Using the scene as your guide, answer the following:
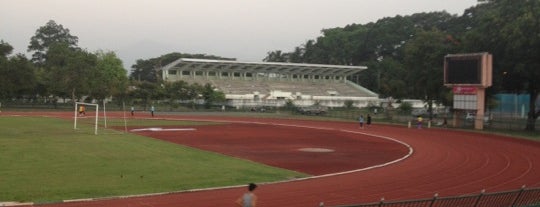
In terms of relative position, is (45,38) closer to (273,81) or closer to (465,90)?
(273,81)

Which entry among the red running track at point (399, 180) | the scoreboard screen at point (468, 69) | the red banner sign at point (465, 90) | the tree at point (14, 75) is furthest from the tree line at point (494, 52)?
the tree at point (14, 75)

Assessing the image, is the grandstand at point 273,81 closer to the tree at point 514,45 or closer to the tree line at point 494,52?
the tree line at point 494,52

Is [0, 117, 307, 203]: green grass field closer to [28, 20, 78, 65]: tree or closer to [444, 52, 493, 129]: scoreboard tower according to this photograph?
[444, 52, 493, 129]: scoreboard tower

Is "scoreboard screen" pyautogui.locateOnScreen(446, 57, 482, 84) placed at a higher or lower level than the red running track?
higher

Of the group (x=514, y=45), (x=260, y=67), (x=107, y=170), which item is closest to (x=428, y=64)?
(x=514, y=45)

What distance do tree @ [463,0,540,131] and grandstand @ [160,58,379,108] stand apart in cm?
5660

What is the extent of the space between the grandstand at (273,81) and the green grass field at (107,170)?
77.1 meters

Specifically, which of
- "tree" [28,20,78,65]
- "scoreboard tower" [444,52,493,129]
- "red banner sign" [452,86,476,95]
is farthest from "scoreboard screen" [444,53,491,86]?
"tree" [28,20,78,65]

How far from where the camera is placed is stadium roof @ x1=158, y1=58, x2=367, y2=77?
118 m

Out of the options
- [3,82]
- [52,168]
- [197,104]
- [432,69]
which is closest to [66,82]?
[3,82]

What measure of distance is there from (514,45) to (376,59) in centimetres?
10368

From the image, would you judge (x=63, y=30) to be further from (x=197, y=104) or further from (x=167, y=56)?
(x=197, y=104)

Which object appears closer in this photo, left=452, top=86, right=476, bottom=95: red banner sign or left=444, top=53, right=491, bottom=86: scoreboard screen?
left=444, top=53, right=491, bottom=86: scoreboard screen

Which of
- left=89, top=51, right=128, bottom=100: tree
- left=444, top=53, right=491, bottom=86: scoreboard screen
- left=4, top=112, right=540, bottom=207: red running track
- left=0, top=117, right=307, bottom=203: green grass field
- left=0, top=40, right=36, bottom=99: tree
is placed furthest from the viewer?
left=89, top=51, right=128, bottom=100: tree
